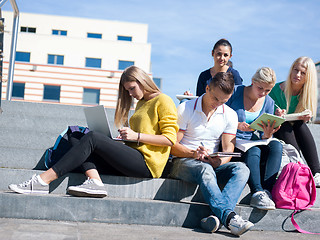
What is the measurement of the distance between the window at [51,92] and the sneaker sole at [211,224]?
21.7 meters

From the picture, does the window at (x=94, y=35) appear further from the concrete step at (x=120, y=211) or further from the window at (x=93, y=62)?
the concrete step at (x=120, y=211)

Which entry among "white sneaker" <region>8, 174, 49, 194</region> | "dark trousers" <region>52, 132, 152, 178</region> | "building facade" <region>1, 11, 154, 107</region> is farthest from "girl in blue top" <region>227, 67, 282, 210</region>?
"building facade" <region>1, 11, 154, 107</region>

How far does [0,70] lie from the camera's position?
498cm

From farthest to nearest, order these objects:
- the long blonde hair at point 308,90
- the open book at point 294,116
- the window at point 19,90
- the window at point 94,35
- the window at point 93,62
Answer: the window at point 94,35
the window at point 93,62
the window at point 19,90
the long blonde hair at point 308,90
the open book at point 294,116

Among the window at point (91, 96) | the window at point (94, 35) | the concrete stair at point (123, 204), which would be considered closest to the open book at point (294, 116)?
the concrete stair at point (123, 204)

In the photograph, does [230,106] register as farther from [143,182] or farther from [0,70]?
[0,70]

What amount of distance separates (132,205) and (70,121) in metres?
2.35

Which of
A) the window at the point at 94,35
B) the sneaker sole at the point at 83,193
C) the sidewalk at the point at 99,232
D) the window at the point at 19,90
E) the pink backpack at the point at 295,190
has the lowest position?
the sidewalk at the point at 99,232

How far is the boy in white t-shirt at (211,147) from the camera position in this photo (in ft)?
10.2

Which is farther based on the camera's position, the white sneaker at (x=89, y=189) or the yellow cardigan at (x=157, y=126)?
the yellow cardigan at (x=157, y=126)

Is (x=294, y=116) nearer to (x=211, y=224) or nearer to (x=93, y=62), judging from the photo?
(x=211, y=224)

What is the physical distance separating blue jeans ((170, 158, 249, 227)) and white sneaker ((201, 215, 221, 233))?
48 millimetres

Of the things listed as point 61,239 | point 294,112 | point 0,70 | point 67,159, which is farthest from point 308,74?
point 0,70

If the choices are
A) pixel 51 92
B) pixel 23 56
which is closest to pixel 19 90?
pixel 51 92
